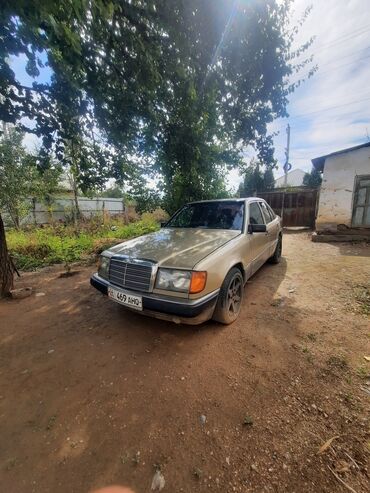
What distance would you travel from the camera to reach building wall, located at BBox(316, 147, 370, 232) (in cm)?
809

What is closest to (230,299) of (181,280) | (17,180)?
(181,280)

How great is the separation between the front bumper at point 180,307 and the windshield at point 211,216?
4.90ft

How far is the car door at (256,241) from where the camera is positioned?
12.0 ft

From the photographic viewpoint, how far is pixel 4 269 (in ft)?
13.2

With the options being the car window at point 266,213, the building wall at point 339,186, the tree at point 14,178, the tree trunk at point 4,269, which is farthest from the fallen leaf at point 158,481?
the tree at point 14,178

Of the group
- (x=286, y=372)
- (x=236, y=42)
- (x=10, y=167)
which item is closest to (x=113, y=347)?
(x=286, y=372)

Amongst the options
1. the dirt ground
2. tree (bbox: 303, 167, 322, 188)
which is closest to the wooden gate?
the dirt ground

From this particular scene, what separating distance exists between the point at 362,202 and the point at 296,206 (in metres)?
3.70

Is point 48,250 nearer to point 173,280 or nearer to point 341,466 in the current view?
point 173,280

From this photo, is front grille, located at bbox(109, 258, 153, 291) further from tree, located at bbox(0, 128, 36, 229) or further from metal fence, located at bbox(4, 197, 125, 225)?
metal fence, located at bbox(4, 197, 125, 225)

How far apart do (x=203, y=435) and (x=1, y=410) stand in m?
1.72

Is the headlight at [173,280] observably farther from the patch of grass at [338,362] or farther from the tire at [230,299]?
the patch of grass at [338,362]

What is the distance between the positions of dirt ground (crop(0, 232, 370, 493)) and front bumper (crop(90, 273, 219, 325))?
1.43 feet

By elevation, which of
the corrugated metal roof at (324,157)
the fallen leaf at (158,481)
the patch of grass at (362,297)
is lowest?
the fallen leaf at (158,481)
